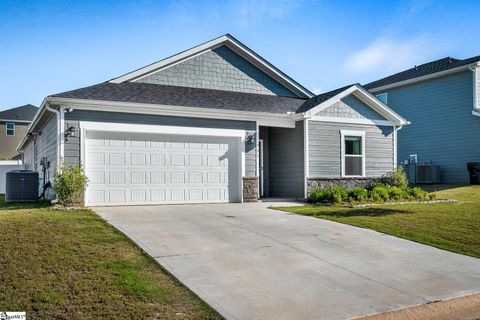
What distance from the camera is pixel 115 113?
12.4 m

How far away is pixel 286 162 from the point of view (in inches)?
631

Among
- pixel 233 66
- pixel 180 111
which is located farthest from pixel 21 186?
pixel 233 66

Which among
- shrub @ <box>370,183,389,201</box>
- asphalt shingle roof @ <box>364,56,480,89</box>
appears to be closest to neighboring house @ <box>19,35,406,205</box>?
shrub @ <box>370,183,389,201</box>

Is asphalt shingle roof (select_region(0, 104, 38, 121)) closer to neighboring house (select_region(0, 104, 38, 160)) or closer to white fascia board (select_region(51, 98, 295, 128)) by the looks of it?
→ neighboring house (select_region(0, 104, 38, 160))

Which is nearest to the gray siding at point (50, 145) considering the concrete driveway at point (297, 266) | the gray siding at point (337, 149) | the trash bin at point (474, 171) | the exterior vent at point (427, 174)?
the concrete driveway at point (297, 266)

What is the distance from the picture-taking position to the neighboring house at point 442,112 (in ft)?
67.3

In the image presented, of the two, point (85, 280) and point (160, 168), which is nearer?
point (85, 280)

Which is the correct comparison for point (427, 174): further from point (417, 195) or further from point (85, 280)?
point (85, 280)

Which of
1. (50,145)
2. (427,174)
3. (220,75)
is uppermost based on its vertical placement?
(220,75)

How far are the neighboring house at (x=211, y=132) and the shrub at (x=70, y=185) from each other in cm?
47

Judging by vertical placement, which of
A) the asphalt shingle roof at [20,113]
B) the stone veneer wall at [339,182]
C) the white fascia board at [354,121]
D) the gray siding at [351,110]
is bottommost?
the stone veneer wall at [339,182]

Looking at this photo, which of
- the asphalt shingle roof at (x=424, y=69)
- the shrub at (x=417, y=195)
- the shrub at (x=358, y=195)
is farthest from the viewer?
the asphalt shingle roof at (x=424, y=69)

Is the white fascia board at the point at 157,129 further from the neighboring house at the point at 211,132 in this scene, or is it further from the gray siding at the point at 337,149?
the gray siding at the point at 337,149

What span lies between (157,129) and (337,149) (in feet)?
22.6
